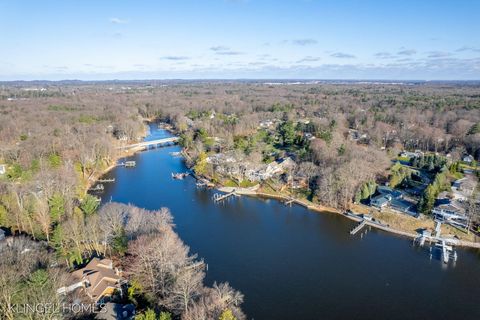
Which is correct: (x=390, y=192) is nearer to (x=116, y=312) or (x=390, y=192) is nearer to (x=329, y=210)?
(x=329, y=210)

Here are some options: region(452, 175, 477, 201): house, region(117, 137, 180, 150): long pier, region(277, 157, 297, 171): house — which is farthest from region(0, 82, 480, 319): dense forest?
region(452, 175, 477, 201): house

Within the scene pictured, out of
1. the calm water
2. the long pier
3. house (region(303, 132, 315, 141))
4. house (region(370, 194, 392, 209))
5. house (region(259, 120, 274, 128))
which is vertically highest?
house (region(259, 120, 274, 128))

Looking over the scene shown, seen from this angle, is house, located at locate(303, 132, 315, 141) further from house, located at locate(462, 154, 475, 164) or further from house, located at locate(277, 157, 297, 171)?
house, located at locate(462, 154, 475, 164)

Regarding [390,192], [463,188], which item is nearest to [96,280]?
[390,192]

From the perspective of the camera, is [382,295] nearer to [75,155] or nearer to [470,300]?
[470,300]

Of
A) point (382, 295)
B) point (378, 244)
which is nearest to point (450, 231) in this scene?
point (378, 244)

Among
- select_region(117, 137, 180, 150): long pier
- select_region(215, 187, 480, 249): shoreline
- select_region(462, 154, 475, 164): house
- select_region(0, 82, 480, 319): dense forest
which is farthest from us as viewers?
select_region(117, 137, 180, 150): long pier
